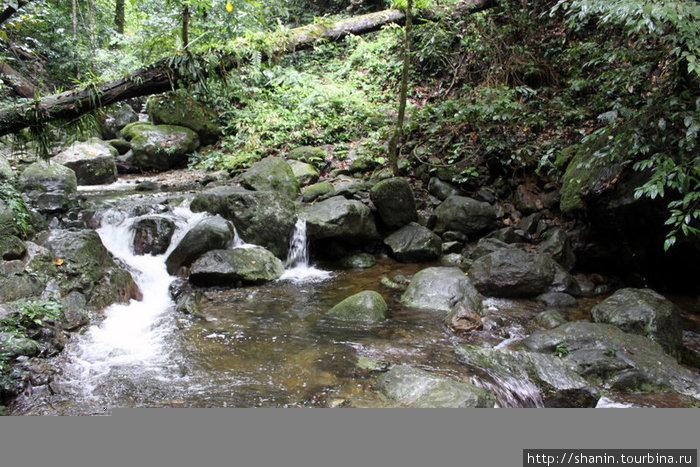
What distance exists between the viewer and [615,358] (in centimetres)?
418

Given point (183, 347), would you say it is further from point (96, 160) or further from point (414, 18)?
point (414, 18)

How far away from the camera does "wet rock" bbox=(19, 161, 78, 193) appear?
25.5 ft

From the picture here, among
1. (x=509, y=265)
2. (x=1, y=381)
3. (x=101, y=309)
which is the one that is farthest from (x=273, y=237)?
(x=1, y=381)

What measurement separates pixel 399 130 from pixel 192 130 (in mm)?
7352

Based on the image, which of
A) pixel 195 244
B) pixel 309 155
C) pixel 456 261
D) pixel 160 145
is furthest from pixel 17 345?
pixel 160 145

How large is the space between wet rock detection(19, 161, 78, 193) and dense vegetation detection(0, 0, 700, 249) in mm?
2334

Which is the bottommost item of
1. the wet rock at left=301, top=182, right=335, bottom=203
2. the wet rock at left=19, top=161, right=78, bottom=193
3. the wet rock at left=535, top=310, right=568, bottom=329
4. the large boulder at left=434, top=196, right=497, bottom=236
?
the wet rock at left=535, top=310, right=568, bottom=329

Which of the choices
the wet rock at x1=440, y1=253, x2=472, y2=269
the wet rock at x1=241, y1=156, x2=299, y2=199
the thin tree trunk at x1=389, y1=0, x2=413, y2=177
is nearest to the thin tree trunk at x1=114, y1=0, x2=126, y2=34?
the wet rock at x1=241, y1=156, x2=299, y2=199

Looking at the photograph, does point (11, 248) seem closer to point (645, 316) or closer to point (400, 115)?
point (400, 115)

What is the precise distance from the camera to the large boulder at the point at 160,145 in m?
12.0

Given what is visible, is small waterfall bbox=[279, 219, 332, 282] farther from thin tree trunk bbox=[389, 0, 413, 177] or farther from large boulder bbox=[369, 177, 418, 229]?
thin tree trunk bbox=[389, 0, 413, 177]

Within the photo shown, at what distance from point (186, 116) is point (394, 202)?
27.7 feet

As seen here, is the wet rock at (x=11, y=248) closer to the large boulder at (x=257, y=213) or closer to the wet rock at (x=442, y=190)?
the large boulder at (x=257, y=213)

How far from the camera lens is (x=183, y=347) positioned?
4562mm
